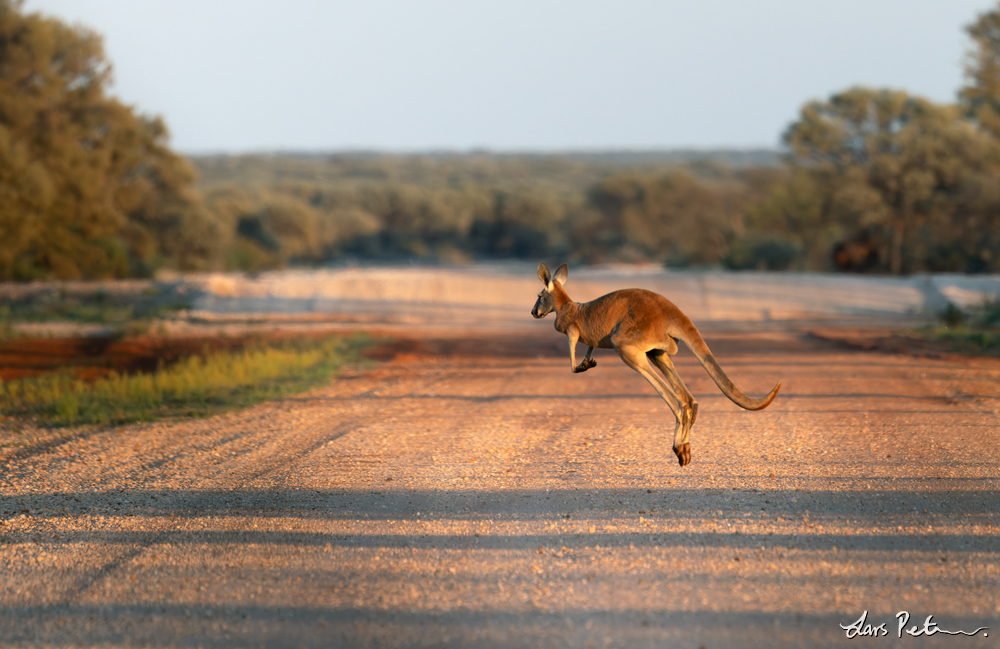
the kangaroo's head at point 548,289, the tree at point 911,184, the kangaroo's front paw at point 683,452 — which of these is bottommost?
the kangaroo's front paw at point 683,452

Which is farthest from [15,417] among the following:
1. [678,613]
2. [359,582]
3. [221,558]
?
[678,613]

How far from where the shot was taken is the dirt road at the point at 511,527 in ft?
14.7

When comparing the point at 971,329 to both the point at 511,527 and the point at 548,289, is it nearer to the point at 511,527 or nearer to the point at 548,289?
the point at 511,527

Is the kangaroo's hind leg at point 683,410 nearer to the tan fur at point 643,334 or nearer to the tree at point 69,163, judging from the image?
the tan fur at point 643,334

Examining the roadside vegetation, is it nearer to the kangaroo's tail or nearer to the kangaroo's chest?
the kangaroo's tail

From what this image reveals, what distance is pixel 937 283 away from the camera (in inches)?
939

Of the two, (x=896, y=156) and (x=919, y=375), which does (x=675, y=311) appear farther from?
(x=896, y=156)

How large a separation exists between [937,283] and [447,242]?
36389mm

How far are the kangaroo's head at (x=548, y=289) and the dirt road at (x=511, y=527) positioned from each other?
1436 millimetres

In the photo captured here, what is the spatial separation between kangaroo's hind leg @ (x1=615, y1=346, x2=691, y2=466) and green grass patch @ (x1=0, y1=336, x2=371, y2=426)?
6.51 m

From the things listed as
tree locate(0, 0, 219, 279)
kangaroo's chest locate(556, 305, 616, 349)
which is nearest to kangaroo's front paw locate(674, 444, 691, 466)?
kangaroo's chest locate(556, 305, 616, 349)

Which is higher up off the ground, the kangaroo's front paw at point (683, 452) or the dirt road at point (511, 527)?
the kangaroo's front paw at point (683, 452)

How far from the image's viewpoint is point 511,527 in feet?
19.3

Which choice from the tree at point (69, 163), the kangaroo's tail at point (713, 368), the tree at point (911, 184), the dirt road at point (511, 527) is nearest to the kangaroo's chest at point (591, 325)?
the kangaroo's tail at point (713, 368)
